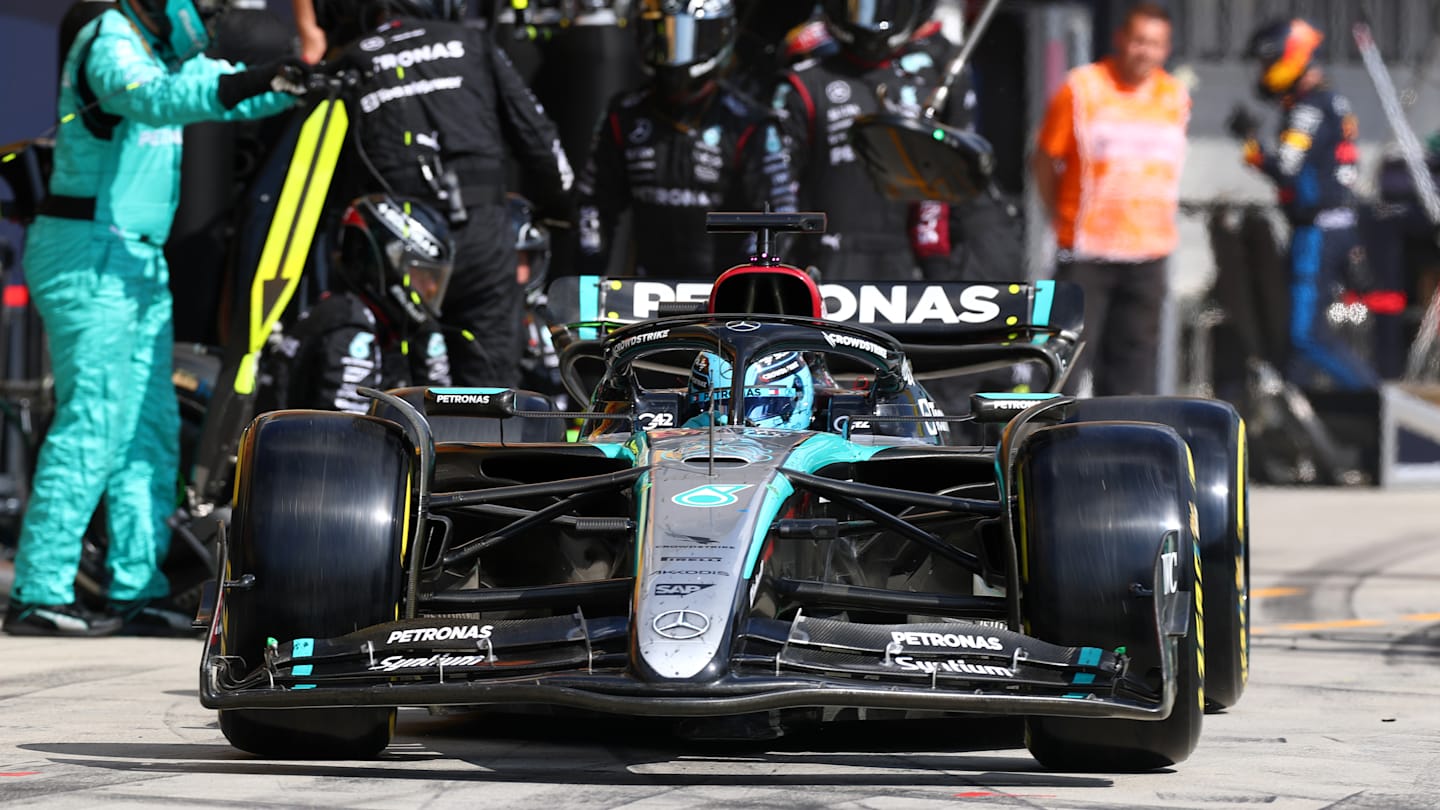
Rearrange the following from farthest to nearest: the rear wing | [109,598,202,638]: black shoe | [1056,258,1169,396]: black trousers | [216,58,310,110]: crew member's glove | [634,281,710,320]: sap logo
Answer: [1056,258,1169,396]: black trousers
[109,598,202,638]: black shoe
[216,58,310,110]: crew member's glove
[634,281,710,320]: sap logo
the rear wing

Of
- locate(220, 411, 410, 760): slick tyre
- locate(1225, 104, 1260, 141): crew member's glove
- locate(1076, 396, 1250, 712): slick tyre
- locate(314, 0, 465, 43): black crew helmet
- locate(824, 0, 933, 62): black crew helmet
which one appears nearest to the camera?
locate(220, 411, 410, 760): slick tyre

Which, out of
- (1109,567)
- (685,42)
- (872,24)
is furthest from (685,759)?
(872,24)

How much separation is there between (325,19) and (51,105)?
2.14m

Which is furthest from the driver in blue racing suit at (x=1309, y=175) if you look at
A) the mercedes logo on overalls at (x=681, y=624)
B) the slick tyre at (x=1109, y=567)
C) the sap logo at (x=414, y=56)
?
the mercedes logo on overalls at (x=681, y=624)

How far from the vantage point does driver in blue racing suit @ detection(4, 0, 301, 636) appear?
820 cm

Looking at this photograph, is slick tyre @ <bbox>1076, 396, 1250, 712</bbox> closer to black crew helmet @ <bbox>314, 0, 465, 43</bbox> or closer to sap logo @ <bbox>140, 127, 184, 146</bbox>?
sap logo @ <bbox>140, 127, 184, 146</bbox>

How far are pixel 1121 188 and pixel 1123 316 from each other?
0.67 meters

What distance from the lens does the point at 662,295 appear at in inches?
300

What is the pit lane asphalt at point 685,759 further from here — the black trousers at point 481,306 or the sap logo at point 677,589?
the black trousers at point 481,306

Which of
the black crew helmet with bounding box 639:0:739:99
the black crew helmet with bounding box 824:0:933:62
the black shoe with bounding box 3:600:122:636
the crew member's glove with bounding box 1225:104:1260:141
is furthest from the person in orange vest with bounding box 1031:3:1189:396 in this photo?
the crew member's glove with bounding box 1225:104:1260:141

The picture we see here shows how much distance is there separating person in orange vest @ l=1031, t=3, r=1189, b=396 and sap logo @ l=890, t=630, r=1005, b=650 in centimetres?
686

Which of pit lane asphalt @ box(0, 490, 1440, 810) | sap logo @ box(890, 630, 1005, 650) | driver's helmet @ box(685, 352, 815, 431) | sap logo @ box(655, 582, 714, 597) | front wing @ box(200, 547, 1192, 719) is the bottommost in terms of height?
pit lane asphalt @ box(0, 490, 1440, 810)

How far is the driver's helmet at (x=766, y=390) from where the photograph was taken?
19.4 feet

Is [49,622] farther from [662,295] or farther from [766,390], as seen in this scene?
[766,390]
